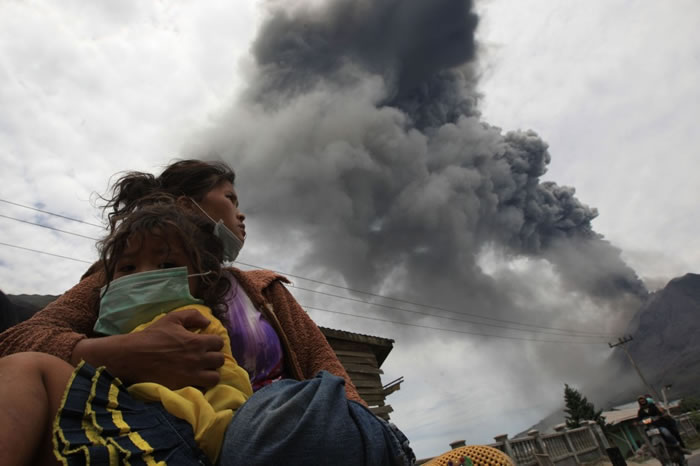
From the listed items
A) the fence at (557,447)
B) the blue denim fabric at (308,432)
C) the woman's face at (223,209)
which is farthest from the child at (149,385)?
the fence at (557,447)

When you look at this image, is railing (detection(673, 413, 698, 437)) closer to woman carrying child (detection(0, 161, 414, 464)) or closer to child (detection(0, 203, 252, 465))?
woman carrying child (detection(0, 161, 414, 464))

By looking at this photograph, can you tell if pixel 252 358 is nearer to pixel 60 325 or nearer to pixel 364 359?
pixel 60 325

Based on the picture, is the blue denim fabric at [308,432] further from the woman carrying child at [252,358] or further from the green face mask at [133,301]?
the green face mask at [133,301]

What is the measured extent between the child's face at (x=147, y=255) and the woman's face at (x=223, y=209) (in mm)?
599

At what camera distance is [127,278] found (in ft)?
4.26

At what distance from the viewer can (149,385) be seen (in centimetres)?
97

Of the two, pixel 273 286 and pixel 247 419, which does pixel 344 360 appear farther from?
pixel 247 419

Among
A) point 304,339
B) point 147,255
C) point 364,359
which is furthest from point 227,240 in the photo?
point 364,359

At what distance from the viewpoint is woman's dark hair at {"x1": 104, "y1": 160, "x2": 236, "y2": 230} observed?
205 cm

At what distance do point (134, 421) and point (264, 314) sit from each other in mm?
868

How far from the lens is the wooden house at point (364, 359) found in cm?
920

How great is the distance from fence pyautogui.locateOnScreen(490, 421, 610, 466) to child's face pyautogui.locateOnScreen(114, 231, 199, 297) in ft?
38.0

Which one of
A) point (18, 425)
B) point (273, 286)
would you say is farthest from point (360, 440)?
point (273, 286)

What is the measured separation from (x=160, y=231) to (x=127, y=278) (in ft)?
0.72
